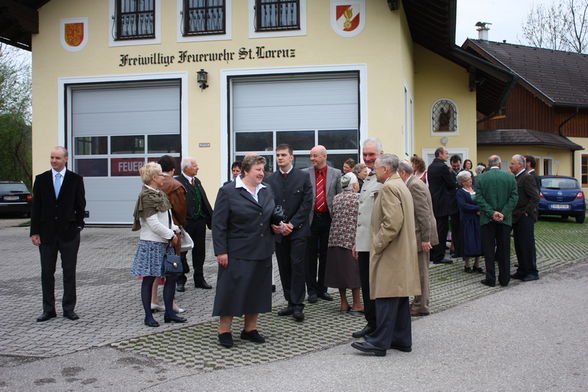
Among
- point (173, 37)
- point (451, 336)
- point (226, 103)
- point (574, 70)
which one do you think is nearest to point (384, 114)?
point (226, 103)

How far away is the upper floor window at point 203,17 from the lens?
16.5 meters

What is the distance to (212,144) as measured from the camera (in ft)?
53.6

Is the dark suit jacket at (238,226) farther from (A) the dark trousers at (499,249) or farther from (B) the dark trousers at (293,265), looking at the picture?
(A) the dark trousers at (499,249)

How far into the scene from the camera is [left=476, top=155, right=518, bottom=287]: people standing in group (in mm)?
8977

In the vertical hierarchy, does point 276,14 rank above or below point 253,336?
above

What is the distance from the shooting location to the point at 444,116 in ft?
68.8

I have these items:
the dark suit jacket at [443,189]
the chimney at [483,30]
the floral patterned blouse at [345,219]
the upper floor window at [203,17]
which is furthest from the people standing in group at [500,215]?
Answer: the chimney at [483,30]

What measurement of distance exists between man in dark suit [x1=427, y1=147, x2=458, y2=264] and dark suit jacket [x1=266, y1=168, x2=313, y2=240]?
426cm

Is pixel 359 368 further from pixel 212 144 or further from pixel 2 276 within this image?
pixel 212 144

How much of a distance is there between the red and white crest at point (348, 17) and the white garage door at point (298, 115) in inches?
41.6

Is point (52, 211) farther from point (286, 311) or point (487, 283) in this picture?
point (487, 283)

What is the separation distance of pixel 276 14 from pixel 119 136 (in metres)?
5.42

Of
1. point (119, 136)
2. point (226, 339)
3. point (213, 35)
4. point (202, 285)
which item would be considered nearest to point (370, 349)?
point (226, 339)

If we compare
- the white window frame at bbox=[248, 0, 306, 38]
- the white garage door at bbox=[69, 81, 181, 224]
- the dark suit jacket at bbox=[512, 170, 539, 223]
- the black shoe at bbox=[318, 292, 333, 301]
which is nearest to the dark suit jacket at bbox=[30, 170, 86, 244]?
the black shoe at bbox=[318, 292, 333, 301]
